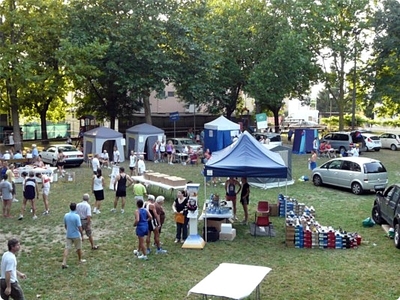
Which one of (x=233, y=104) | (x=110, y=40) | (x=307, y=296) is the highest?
(x=110, y=40)

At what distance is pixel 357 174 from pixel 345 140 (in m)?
14.0

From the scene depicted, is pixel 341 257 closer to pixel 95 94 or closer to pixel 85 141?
pixel 85 141

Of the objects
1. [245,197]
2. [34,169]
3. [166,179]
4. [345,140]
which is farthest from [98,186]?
[345,140]

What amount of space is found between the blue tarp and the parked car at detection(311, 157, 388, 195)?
256 inches

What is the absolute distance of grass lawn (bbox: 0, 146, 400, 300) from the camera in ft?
30.5

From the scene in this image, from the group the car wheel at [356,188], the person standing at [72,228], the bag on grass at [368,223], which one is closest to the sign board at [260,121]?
the car wheel at [356,188]

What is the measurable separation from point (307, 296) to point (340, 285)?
0.93 m

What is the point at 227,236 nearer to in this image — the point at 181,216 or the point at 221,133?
the point at 181,216

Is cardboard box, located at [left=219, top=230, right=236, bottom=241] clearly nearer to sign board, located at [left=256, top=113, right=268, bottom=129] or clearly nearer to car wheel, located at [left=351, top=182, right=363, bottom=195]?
car wheel, located at [left=351, top=182, right=363, bottom=195]

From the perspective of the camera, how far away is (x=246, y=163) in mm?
13086

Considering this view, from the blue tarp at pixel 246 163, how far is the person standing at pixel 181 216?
3.28ft

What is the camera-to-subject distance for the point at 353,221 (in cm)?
1462

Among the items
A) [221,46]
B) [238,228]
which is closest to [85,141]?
[221,46]

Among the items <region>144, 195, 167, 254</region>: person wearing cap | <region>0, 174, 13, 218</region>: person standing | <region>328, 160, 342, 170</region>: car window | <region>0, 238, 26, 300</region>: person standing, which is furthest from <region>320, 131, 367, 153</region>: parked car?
<region>0, 238, 26, 300</region>: person standing
